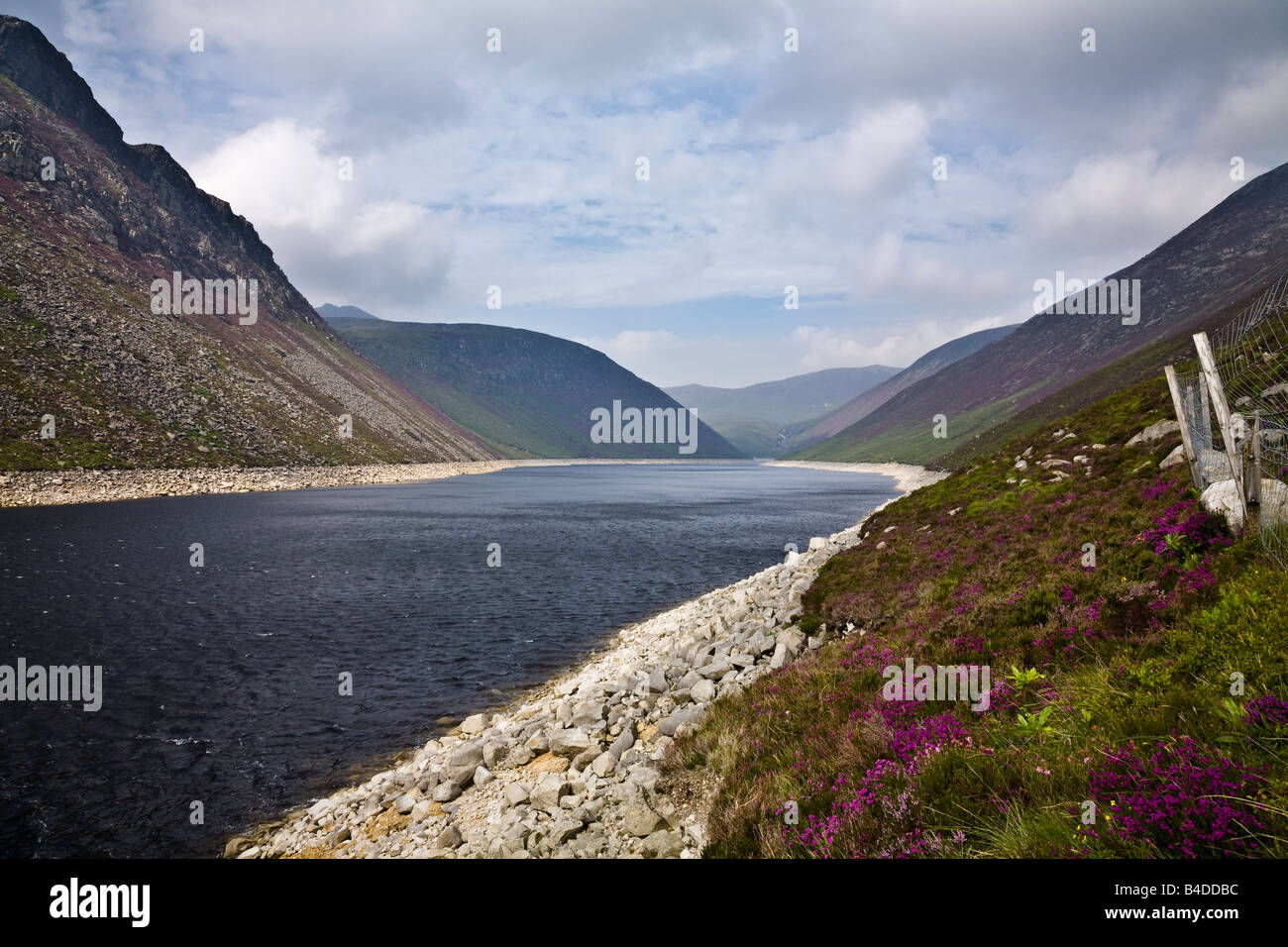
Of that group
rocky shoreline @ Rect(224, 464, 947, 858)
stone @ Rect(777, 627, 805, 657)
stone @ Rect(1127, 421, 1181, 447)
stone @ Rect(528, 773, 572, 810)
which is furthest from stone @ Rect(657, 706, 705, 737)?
stone @ Rect(1127, 421, 1181, 447)

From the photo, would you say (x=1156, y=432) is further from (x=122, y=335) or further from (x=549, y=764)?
(x=122, y=335)

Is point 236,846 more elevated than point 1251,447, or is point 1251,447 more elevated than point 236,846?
point 1251,447

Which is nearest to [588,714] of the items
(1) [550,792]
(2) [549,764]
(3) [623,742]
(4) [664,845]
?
(2) [549,764]

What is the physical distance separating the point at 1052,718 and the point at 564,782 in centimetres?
700

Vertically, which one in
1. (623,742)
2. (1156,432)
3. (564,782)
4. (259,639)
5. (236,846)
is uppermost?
(1156,432)

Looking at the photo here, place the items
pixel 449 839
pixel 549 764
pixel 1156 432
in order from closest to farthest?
pixel 449 839, pixel 549 764, pixel 1156 432

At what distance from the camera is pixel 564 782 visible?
9.68 metres

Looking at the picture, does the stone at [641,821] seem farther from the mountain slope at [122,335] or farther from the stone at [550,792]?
the mountain slope at [122,335]

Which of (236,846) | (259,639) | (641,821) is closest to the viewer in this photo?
(641,821)

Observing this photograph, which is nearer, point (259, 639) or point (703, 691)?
point (703, 691)

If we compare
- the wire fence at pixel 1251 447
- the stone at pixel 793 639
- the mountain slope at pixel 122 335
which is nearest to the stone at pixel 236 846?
the stone at pixel 793 639

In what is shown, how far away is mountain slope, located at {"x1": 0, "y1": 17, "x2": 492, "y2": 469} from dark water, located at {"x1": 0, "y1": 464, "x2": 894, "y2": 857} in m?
32.4

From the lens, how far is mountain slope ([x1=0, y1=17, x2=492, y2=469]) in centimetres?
8112

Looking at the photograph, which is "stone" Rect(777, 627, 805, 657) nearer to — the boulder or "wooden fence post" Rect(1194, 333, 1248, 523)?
the boulder
